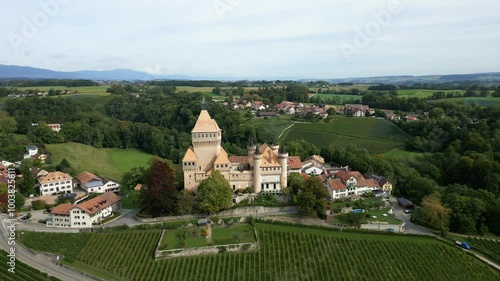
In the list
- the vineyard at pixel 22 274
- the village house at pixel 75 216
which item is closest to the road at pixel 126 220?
the village house at pixel 75 216

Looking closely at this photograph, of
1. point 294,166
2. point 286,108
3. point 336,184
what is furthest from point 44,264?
point 286,108

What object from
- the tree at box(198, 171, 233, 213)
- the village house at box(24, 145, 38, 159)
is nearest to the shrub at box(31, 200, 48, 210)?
the village house at box(24, 145, 38, 159)

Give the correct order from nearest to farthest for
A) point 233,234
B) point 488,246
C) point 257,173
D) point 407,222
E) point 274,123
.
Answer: point 233,234
point 488,246
point 407,222
point 257,173
point 274,123

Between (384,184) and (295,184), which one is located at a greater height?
(295,184)

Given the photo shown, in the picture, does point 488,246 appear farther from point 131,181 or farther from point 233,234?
point 131,181

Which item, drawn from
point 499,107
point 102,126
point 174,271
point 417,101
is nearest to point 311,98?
point 417,101

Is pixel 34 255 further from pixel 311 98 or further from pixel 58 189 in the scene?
pixel 311 98
